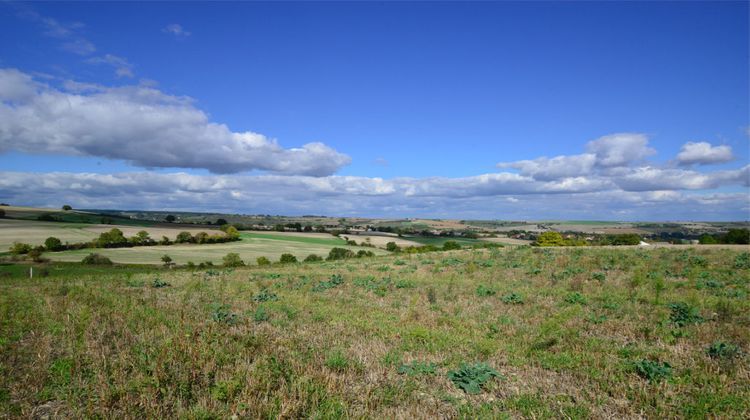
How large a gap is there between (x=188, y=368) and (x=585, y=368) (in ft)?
23.3

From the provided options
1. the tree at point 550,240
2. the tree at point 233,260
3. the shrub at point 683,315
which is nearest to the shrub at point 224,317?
the shrub at point 683,315

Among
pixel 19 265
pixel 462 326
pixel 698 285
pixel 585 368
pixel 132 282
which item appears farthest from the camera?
pixel 19 265

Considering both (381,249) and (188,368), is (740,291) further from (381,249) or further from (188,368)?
(381,249)

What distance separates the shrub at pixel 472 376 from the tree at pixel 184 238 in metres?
89.9

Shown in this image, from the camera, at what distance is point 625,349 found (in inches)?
344

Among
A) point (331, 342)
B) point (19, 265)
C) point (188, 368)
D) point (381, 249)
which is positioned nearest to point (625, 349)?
point (331, 342)

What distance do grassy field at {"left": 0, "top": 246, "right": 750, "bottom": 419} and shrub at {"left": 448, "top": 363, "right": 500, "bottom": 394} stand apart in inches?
1.2

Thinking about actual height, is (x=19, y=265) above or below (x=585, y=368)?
below

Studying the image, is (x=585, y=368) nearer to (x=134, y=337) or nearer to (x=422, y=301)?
(x=422, y=301)

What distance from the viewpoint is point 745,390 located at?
21.9 ft

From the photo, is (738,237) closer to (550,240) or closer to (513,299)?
(550,240)

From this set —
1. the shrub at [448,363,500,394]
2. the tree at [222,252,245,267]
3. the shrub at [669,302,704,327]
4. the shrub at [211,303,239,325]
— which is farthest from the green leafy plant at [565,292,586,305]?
the tree at [222,252,245,267]

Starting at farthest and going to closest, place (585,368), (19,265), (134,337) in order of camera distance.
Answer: (19,265) < (134,337) < (585,368)

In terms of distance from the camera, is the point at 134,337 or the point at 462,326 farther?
the point at 462,326
